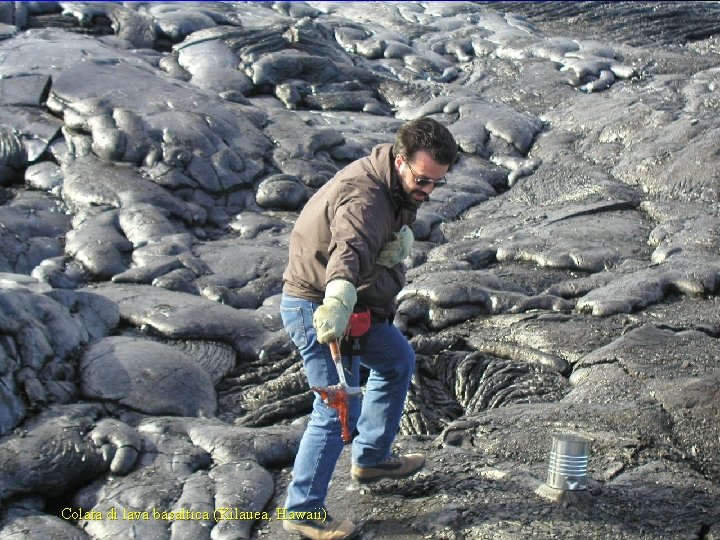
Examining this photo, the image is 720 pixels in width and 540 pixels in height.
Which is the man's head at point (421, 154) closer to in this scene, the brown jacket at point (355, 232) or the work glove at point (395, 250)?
the brown jacket at point (355, 232)

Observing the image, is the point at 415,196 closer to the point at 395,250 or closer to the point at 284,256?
the point at 395,250

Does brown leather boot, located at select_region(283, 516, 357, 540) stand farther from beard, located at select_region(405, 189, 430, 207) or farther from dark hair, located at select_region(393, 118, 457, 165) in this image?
dark hair, located at select_region(393, 118, 457, 165)

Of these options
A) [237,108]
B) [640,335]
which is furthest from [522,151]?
[640,335]

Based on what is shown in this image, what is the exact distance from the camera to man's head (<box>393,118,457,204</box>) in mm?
4309

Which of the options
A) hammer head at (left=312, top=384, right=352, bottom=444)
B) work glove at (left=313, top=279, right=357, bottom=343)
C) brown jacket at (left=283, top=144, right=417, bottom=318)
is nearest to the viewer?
work glove at (left=313, top=279, right=357, bottom=343)

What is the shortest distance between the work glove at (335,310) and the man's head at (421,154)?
591 millimetres

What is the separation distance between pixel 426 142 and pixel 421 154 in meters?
0.05

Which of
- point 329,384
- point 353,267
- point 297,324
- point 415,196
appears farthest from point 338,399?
point 415,196

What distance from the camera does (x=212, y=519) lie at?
16.4 ft

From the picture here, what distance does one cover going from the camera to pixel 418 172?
4316 mm

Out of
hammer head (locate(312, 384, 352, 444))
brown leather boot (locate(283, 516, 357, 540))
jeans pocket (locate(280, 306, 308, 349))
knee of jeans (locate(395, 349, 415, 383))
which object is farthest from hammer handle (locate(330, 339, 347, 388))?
brown leather boot (locate(283, 516, 357, 540))

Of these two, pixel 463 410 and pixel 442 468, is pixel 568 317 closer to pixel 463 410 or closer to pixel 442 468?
pixel 463 410

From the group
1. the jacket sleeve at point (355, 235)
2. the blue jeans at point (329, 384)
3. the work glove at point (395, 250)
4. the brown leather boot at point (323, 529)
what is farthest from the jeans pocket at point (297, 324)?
the brown leather boot at point (323, 529)

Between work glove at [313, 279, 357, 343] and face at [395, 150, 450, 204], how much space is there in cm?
57
